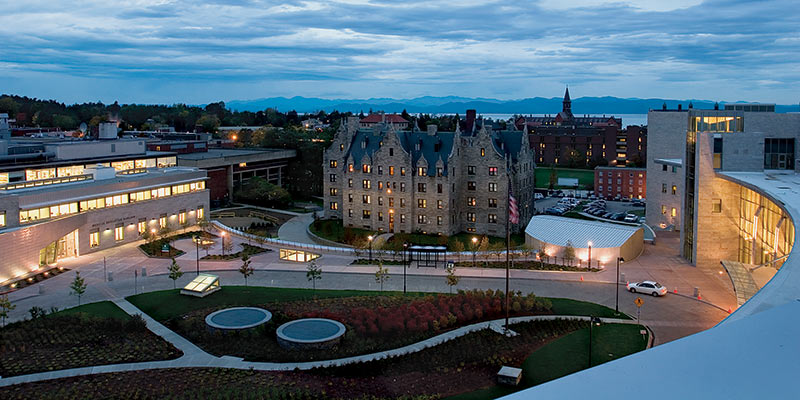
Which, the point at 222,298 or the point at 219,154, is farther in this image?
the point at 219,154

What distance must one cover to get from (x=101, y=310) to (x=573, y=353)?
94.8 ft

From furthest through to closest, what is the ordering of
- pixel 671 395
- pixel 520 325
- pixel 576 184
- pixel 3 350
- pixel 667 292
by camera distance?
pixel 576 184 < pixel 667 292 < pixel 520 325 < pixel 3 350 < pixel 671 395

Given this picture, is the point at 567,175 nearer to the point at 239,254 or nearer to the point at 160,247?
the point at 239,254

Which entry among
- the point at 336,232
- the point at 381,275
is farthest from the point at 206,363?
the point at 336,232

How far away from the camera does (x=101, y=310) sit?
131ft

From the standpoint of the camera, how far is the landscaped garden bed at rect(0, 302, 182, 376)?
1205 inches

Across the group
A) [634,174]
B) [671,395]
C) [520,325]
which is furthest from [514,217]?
[634,174]

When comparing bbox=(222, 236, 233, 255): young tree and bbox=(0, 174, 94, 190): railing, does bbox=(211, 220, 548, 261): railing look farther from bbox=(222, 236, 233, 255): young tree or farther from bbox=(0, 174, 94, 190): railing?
bbox=(0, 174, 94, 190): railing

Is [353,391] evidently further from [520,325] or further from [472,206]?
[472,206]

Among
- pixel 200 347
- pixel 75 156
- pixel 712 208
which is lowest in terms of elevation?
pixel 200 347

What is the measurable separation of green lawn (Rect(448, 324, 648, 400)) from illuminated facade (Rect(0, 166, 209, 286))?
3956 cm

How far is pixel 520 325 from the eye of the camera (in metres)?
36.2

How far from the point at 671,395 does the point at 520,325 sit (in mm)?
29755

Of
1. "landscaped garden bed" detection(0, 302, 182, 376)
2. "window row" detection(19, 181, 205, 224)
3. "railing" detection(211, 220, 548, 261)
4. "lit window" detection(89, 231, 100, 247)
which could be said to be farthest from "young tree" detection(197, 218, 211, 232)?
"landscaped garden bed" detection(0, 302, 182, 376)
